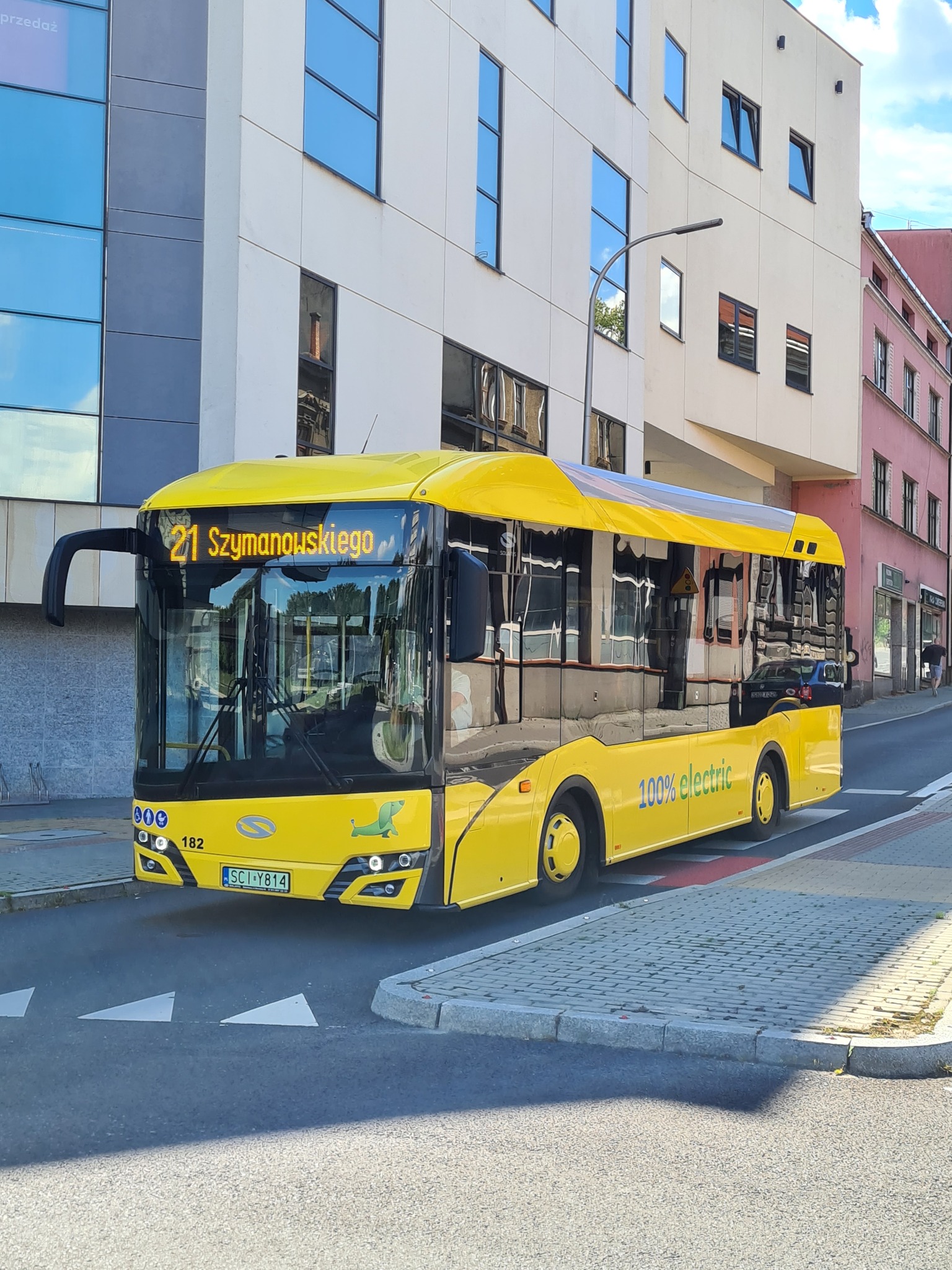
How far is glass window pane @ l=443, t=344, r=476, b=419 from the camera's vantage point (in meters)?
20.0

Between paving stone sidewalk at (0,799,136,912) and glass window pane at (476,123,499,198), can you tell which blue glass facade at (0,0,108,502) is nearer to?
paving stone sidewalk at (0,799,136,912)

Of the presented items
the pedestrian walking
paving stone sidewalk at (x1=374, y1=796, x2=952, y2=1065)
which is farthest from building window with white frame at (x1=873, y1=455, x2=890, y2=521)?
paving stone sidewalk at (x1=374, y1=796, x2=952, y2=1065)

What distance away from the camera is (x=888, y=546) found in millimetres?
42688

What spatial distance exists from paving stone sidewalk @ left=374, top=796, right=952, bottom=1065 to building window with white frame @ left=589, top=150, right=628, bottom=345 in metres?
16.9

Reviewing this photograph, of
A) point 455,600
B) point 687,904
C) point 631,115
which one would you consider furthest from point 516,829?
point 631,115

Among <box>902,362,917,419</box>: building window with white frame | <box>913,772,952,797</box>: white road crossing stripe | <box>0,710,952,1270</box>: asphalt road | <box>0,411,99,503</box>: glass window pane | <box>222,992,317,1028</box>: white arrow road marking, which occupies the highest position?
<box>902,362,917,419</box>: building window with white frame

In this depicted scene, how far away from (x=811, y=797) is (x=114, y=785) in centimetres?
837

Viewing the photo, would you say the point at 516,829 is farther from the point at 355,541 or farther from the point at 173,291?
the point at 173,291

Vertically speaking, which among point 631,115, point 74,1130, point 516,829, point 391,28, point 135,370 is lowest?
point 74,1130

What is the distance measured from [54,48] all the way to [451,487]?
35.8 ft

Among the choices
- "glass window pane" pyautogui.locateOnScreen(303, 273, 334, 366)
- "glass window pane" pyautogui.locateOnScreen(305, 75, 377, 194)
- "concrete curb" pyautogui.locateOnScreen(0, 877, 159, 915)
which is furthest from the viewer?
"glass window pane" pyautogui.locateOnScreen(305, 75, 377, 194)

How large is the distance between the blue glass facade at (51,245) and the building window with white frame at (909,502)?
34.2 m

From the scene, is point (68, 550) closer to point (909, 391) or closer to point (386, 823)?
A: point (386, 823)

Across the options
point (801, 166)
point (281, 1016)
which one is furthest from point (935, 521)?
point (281, 1016)
